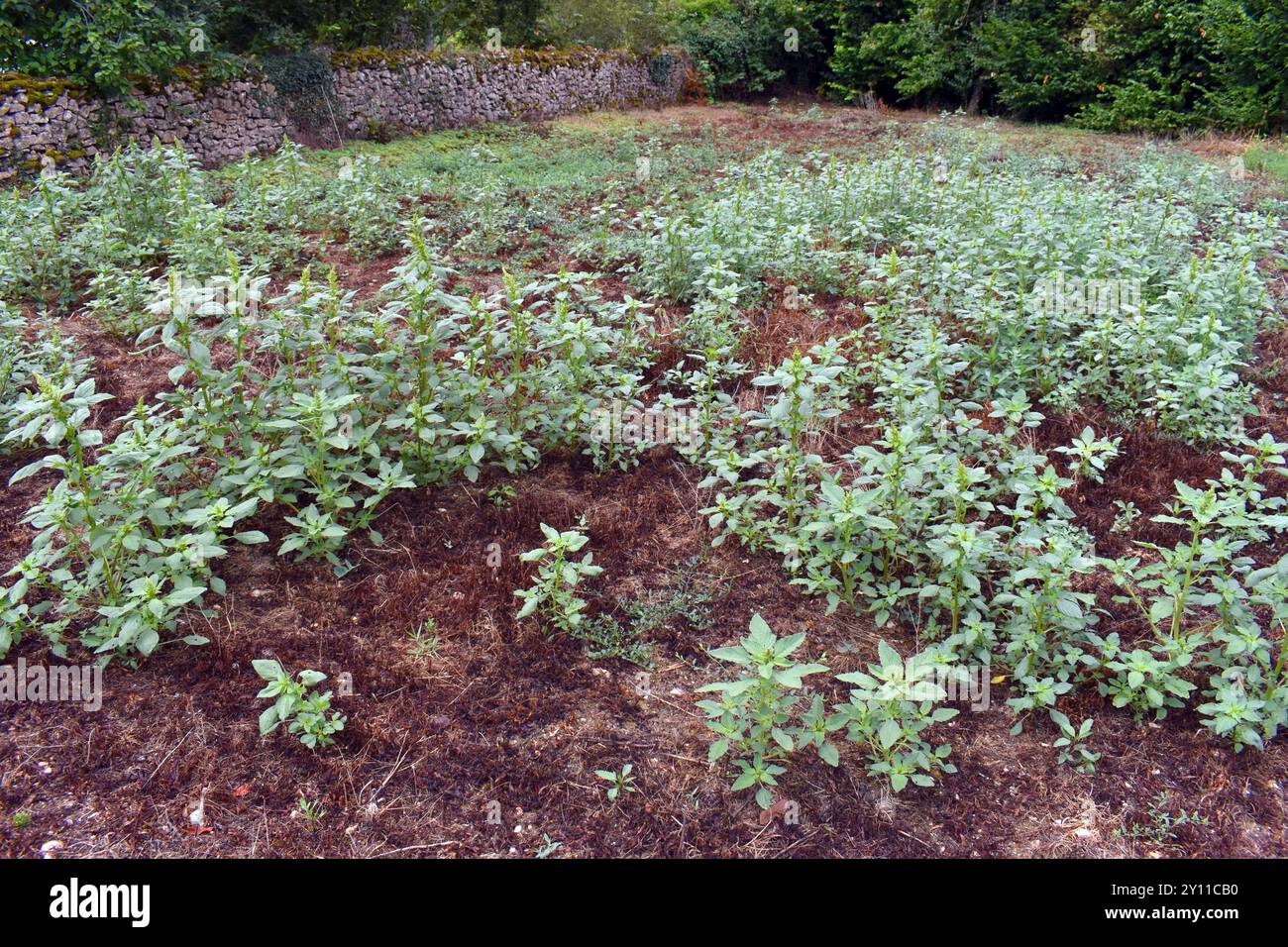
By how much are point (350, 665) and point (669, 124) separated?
51.1ft

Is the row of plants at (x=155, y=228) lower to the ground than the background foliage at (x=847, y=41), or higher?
lower

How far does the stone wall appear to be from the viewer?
903cm

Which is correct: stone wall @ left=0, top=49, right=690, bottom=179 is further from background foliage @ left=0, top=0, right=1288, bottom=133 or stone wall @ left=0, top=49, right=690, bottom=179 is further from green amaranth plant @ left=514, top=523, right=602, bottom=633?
green amaranth plant @ left=514, top=523, right=602, bottom=633

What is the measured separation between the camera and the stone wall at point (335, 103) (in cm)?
903

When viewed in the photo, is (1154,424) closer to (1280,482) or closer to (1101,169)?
(1280,482)

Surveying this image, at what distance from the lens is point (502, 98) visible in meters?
16.5

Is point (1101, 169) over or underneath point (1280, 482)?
over

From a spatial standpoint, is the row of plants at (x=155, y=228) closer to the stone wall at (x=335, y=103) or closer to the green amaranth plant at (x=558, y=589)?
the stone wall at (x=335, y=103)

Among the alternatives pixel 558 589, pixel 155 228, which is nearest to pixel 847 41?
pixel 155 228

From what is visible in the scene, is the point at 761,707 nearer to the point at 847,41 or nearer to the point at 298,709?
the point at 298,709

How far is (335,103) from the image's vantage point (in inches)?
518

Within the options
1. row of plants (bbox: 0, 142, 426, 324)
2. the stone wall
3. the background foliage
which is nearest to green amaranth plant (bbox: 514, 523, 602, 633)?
row of plants (bbox: 0, 142, 426, 324)

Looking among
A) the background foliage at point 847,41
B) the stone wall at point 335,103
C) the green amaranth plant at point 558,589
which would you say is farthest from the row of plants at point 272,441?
the background foliage at point 847,41

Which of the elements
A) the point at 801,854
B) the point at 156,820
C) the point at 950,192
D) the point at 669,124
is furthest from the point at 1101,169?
the point at 156,820
